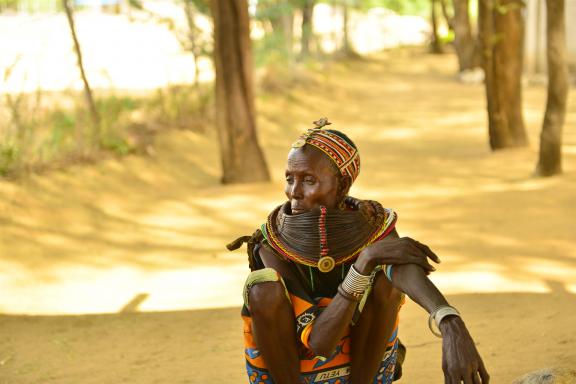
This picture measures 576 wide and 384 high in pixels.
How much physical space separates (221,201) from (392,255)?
5.99 metres

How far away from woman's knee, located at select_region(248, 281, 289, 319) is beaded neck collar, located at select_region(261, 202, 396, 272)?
170 millimetres

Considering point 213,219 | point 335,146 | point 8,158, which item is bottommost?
point 213,219

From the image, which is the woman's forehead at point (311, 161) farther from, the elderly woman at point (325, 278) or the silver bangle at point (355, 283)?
the silver bangle at point (355, 283)

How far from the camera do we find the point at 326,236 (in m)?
2.53

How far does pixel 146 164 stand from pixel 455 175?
3.59 metres

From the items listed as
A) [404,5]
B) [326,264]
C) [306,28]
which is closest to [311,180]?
[326,264]

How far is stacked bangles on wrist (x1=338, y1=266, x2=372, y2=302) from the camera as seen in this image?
230 centimetres

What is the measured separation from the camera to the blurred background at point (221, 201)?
414 centimetres

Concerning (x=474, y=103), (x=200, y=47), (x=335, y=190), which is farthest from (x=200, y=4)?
(x=335, y=190)

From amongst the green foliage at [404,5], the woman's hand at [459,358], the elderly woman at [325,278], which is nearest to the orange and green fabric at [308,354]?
the elderly woman at [325,278]

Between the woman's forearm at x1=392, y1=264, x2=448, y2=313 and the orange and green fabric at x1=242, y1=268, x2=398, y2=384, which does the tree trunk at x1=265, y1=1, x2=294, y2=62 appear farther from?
the woman's forearm at x1=392, y1=264, x2=448, y2=313

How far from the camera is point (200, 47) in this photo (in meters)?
11.6

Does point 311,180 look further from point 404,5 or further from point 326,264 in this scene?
point 404,5

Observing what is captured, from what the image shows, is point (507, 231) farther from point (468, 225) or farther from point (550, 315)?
point (550, 315)
